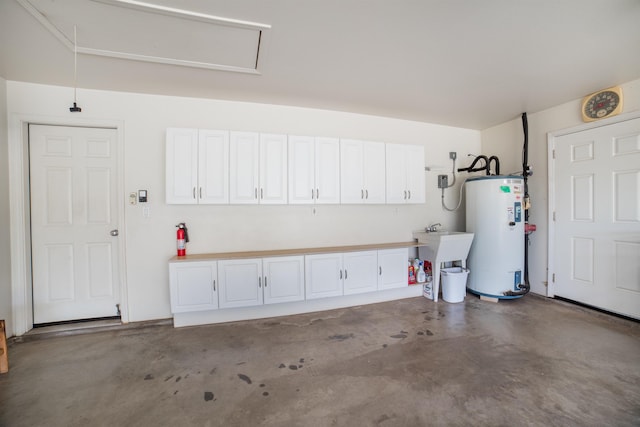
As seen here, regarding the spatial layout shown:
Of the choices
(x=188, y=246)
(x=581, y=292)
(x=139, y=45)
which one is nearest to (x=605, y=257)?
(x=581, y=292)

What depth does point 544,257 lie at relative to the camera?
346 cm

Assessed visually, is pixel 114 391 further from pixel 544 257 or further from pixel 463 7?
pixel 544 257

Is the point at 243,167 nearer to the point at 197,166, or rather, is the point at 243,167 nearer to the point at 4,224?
the point at 197,166

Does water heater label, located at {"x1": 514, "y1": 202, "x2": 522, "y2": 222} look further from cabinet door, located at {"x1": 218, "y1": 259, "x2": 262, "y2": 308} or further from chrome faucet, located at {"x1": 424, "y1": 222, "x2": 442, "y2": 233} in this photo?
cabinet door, located at {"x1": 218, "y1": 259, "x2": 262, "y2": 308}

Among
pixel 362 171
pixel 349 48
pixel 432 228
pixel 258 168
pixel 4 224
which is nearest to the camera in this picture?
pixel 349 48

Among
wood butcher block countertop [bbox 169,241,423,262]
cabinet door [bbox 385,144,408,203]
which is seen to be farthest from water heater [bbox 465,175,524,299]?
cabinet door [bbox 385,144,408,203]

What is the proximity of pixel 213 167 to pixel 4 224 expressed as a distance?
207 centimetres

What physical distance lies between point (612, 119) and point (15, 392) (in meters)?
6.16

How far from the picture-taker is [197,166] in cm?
270

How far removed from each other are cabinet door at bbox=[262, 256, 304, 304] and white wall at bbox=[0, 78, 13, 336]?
250cm

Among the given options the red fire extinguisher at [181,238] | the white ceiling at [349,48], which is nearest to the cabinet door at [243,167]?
the white ceiling at [349,48]

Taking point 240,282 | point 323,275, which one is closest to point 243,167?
point 240,282

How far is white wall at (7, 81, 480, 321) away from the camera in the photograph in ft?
8.88

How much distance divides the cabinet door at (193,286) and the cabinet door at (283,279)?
1.81 feet
